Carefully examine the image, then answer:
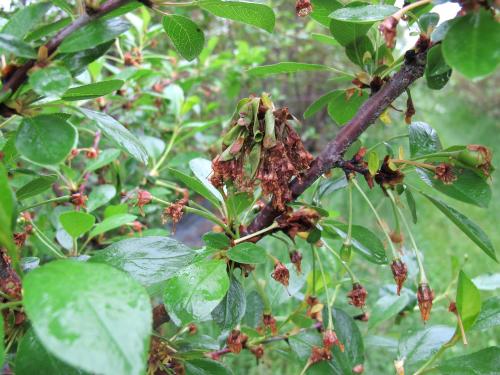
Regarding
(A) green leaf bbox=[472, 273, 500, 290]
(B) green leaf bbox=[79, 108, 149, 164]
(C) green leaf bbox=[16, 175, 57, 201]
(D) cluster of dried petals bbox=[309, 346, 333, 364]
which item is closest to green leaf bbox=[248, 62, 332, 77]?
(B) green leaf bbox=[79, 108, 149, 164]

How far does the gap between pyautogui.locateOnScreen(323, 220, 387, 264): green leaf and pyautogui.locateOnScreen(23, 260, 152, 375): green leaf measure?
38 centimetres

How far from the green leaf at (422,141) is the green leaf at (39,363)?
0.47m

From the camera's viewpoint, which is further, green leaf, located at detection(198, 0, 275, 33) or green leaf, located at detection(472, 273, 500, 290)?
green leaf, located at detection(472, 273, 500, 290)

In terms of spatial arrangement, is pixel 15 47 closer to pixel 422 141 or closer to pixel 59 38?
pixel 59 38

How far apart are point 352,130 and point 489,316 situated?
1.08 feet

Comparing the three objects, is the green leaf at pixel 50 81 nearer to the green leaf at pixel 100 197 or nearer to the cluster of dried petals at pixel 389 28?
the cluster of dried petals at pixel 389 28

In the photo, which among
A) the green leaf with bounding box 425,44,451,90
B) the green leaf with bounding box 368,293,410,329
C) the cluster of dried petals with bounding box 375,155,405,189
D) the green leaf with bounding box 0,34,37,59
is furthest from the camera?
the green leaf with bounding box 368,293,410,329

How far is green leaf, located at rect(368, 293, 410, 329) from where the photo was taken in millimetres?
850

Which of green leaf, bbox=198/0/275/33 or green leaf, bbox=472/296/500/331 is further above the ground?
green leaf, bbox=198/0/275/33

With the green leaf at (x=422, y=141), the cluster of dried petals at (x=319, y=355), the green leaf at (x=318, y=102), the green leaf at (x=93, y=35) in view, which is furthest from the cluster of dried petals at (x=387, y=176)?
the green leaf at (x=93, y=35)

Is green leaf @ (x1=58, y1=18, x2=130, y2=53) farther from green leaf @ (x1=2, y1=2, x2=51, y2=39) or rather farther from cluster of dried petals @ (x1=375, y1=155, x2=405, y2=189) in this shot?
cluster of dried petals @ (x1=375, y1=155, x2=405, y2=189)

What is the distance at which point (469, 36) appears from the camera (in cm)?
38

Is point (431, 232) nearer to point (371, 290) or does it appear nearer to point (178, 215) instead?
point (371, 290)

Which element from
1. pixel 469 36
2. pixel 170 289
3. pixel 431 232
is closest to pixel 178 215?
pixel 170 289
